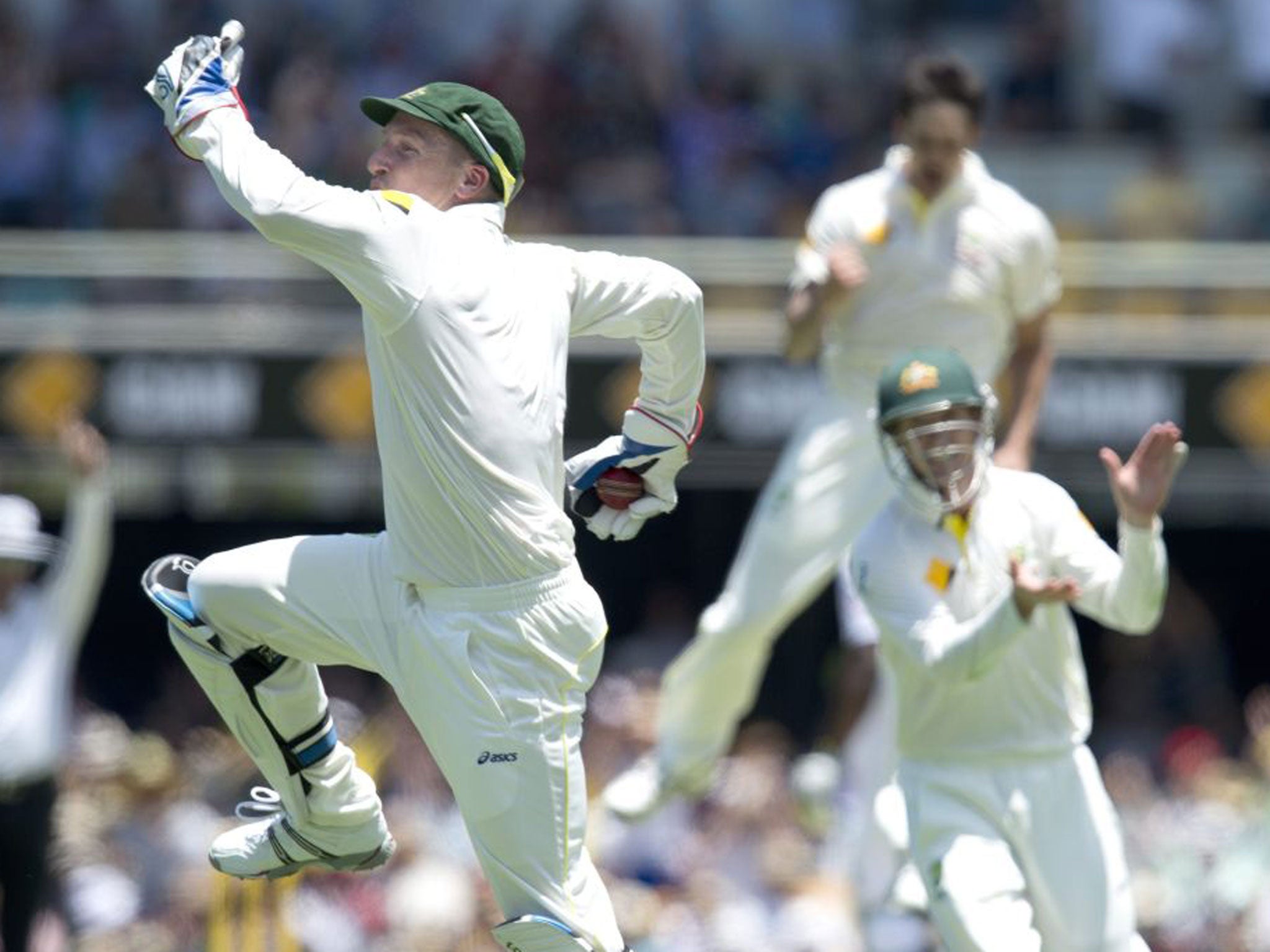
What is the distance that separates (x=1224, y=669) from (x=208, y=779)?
18.3ft

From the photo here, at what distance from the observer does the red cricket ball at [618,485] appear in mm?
6598

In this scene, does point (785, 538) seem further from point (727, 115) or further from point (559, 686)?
point (727, 115)

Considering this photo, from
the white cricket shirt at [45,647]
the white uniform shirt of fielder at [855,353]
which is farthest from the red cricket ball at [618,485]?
the white cricket shirt at [45,647]

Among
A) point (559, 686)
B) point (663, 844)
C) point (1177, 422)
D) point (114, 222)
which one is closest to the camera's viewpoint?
point (559, 686)

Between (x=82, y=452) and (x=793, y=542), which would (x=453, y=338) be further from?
(x=82, y=452)

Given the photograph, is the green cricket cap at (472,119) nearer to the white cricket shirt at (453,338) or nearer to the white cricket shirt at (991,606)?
the white cricket shirt at (453,338)

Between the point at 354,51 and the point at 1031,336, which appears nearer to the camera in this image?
the point at 1031,336

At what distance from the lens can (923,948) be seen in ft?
30.9

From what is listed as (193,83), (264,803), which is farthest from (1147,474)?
(193,83)

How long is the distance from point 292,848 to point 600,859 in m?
4.65

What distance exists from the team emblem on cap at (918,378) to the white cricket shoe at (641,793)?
268 centimetres

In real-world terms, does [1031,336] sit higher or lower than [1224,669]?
higher

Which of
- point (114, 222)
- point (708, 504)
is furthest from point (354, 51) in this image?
point (708, 504)

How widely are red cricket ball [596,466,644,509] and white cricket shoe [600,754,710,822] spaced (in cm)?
287
